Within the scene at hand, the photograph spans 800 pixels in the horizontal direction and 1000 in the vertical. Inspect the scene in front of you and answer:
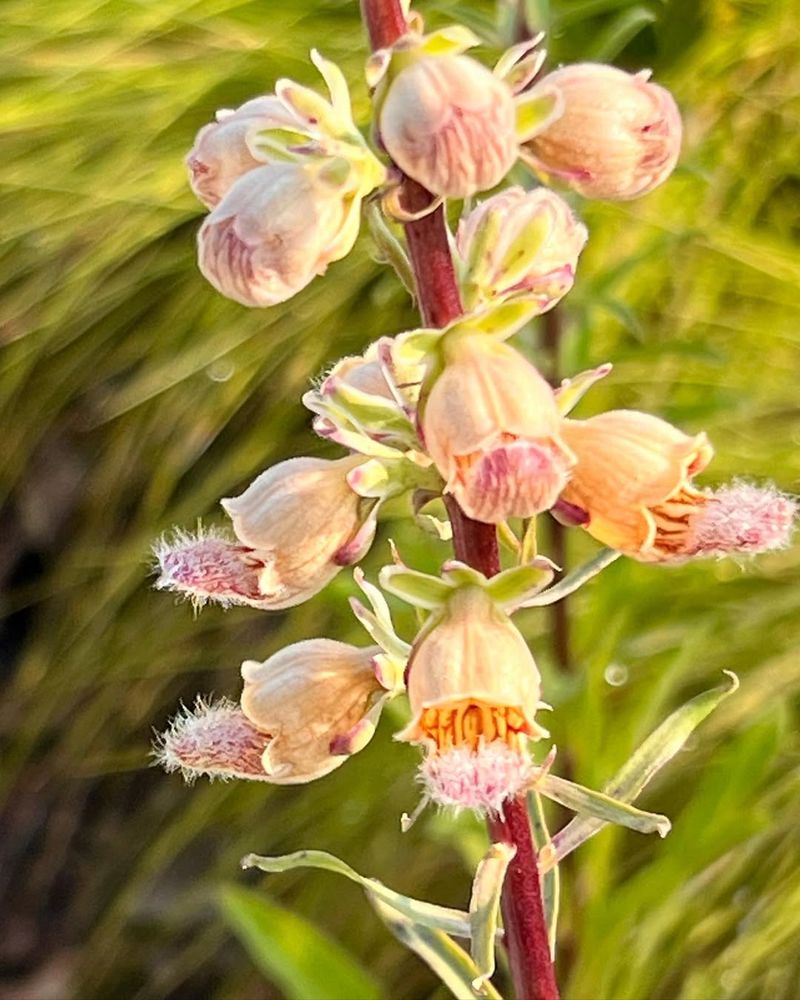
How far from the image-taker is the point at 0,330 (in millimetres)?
1774

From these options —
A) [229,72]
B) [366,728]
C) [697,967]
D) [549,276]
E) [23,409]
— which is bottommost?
[697,967]

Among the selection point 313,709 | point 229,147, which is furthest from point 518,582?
point 229,147

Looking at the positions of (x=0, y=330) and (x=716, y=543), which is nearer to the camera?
(x=716, y=543)

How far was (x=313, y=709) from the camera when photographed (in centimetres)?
67

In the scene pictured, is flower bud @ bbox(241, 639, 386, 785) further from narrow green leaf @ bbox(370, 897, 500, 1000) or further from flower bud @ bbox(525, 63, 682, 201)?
flower bud @ bbox(525, 63, 682, 201)

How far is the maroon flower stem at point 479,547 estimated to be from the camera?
1.89 ft

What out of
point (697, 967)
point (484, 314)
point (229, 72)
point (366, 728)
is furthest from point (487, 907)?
point (229, 72)

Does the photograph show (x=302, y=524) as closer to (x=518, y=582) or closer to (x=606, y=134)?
(x=518, y=582)

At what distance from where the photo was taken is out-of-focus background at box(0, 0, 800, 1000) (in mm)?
1565

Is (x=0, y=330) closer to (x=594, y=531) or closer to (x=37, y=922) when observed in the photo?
(x=37, y=922)

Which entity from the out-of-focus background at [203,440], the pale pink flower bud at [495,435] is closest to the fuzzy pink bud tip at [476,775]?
the pale pink flower bud at [495,435]

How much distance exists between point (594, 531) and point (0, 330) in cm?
133

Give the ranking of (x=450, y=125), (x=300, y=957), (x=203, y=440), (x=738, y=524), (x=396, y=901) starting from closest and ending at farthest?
(x=450, y=125), (x=738, y=524), (x=396, y=901), (x=300, y=957), (x=203, y=440)

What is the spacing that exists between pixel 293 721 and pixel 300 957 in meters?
0.48
